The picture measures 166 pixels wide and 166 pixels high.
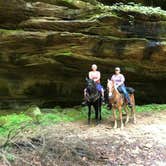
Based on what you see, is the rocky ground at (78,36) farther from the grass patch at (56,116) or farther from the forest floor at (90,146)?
the forest floor at (90,146)

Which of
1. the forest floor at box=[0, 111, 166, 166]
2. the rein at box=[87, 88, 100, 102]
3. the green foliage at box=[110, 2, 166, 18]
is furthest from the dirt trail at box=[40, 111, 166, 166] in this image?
the green foliage at box=[110, 2, 166, 18]

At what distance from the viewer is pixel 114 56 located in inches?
659

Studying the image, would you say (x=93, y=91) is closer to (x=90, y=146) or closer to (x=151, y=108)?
(x=90, y=146)

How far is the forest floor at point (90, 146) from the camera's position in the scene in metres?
9.62

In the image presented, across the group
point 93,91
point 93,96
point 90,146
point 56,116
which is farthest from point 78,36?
point 90,146

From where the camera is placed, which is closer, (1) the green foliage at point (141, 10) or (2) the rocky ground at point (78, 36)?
(2) the rocky ground at point (78, 36)

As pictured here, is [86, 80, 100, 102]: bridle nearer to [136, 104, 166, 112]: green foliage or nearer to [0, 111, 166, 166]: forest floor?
[0, 111, 166, 166]: forest floor

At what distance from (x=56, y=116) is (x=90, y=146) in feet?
15.5

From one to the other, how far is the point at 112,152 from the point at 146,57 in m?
6.79

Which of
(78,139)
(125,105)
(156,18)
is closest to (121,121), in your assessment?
(125,105)

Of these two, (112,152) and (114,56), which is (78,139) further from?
(114,56)

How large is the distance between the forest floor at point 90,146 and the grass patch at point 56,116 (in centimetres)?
76

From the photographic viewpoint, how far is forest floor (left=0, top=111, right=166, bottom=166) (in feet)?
31.6

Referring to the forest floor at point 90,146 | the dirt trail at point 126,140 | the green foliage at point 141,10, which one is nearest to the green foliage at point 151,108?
the dirt trail at point 126,140
